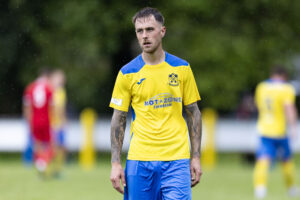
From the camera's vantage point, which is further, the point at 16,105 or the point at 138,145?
the point at 16,105

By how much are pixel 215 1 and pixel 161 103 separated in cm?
1838

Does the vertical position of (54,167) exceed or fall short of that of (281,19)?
it falls short

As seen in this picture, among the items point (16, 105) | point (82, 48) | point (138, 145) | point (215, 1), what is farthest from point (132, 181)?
point (16, 105)

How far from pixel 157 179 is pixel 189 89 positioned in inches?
32.6

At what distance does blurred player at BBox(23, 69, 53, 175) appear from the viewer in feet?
50.3

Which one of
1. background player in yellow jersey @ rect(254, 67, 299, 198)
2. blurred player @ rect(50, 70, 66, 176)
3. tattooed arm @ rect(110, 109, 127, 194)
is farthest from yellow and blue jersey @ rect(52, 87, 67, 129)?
tattooed arm @ rect(110, 109, 127, 194)

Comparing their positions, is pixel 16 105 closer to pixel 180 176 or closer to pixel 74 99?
pixel 74 99

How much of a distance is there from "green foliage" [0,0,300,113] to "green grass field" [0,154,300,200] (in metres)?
4.80

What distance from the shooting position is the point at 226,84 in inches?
937

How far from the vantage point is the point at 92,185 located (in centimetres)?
1433

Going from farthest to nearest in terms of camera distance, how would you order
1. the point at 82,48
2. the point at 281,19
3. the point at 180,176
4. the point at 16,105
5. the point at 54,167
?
the point at 16,105, the point at 281,19, the point at 82,48, the point at 54,167, the point at 180,176

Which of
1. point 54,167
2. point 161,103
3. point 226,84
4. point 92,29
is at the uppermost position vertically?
point 92,29

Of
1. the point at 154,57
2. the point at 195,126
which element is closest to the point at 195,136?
the point at 195,126

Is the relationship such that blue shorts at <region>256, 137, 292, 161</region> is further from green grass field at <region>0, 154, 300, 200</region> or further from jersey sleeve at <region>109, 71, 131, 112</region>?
jersey sleeve at <region>109, 71, 131, 112</region>
